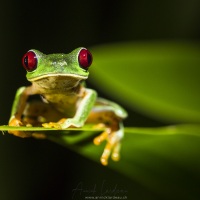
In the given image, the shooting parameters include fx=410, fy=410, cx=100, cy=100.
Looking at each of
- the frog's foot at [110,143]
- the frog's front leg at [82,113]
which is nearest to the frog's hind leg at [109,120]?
the frog's foot at [110,143]

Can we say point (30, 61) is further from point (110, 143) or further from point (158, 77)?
point (158, 77)

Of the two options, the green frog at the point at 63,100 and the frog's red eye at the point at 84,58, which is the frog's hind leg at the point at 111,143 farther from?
the frog's red eye at the point at 84,58

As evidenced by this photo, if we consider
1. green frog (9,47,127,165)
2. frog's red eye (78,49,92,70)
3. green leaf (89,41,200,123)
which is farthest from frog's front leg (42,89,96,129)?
green leaf (89,41,200,123)

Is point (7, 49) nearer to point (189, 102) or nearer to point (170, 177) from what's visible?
point (189, 102)

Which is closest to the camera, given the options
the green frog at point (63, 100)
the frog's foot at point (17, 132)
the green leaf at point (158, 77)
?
the frog's foot at point (17, 132)

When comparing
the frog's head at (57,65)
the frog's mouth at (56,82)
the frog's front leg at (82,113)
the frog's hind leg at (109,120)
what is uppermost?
the frog's head at (57,65)
